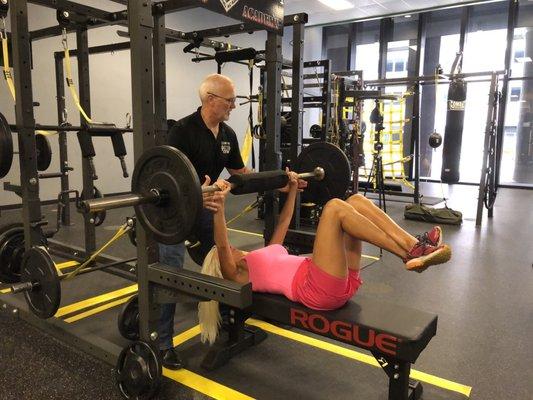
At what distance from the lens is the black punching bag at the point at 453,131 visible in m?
5.42

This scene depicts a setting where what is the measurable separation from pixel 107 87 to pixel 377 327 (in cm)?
617

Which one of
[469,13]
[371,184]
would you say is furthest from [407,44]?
[371,184]

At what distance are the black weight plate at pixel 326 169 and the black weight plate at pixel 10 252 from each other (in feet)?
5.80

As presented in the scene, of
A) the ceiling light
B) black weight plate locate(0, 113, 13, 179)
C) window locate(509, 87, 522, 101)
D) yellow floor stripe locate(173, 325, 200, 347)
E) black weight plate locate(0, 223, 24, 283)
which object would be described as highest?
the ceiling light

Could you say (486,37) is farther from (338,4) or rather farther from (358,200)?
(358,200)

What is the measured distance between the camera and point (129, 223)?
2.04m

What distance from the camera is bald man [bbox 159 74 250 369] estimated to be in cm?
217

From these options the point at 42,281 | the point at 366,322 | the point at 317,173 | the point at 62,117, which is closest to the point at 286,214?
the point at 317,173

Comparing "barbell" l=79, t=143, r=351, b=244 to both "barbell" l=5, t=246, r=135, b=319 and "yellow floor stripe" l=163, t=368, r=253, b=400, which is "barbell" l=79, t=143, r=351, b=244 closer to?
"barbell" l=5, t=246, r=135, b=319

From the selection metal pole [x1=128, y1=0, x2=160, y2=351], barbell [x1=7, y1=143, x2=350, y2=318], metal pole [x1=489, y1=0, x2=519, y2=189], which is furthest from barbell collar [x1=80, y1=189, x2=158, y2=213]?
metal pole [x1=489, y1=0, x2=519, y2=189]

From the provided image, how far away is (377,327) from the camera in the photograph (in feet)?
5.13

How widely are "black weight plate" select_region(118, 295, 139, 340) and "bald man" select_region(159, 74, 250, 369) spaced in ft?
0.81

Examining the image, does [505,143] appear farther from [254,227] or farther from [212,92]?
[212,92]

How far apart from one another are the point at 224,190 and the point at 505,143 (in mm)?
9011
